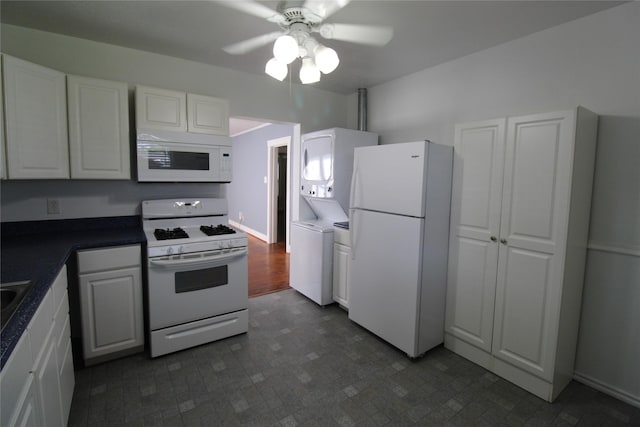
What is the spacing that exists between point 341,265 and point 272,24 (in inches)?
84.5

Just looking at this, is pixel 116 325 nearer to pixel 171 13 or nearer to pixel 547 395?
pixel 171 13

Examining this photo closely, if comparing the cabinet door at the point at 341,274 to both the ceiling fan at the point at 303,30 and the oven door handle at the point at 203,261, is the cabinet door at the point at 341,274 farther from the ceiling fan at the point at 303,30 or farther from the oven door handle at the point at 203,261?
the ceiling fan at the point at 303,30

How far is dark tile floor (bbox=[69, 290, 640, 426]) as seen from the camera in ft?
6.05

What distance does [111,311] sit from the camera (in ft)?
7.36

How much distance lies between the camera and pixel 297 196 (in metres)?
3.84

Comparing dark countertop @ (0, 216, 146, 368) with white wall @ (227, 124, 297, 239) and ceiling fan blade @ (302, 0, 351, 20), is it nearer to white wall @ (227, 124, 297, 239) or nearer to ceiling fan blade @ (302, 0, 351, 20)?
ceiling fan blade @ (302, 0, 351, 20)

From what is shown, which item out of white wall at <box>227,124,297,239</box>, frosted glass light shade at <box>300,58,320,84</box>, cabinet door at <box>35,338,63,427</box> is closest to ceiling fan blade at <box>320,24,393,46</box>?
frosted glass light shade at <box>300,58,320,84</box>

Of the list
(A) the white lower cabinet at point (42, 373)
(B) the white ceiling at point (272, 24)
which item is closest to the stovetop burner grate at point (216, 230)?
(A) the white lower cabinet at point (42, 373)

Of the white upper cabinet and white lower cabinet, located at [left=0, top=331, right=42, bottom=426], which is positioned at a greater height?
the white upper cabinet

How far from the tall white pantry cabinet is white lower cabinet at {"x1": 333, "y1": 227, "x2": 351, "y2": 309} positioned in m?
1.04

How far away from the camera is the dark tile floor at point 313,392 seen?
184 cm

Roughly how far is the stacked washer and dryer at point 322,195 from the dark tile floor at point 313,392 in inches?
31.7

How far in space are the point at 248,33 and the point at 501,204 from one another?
2.19 meters

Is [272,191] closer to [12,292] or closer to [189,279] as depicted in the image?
[189,279]
